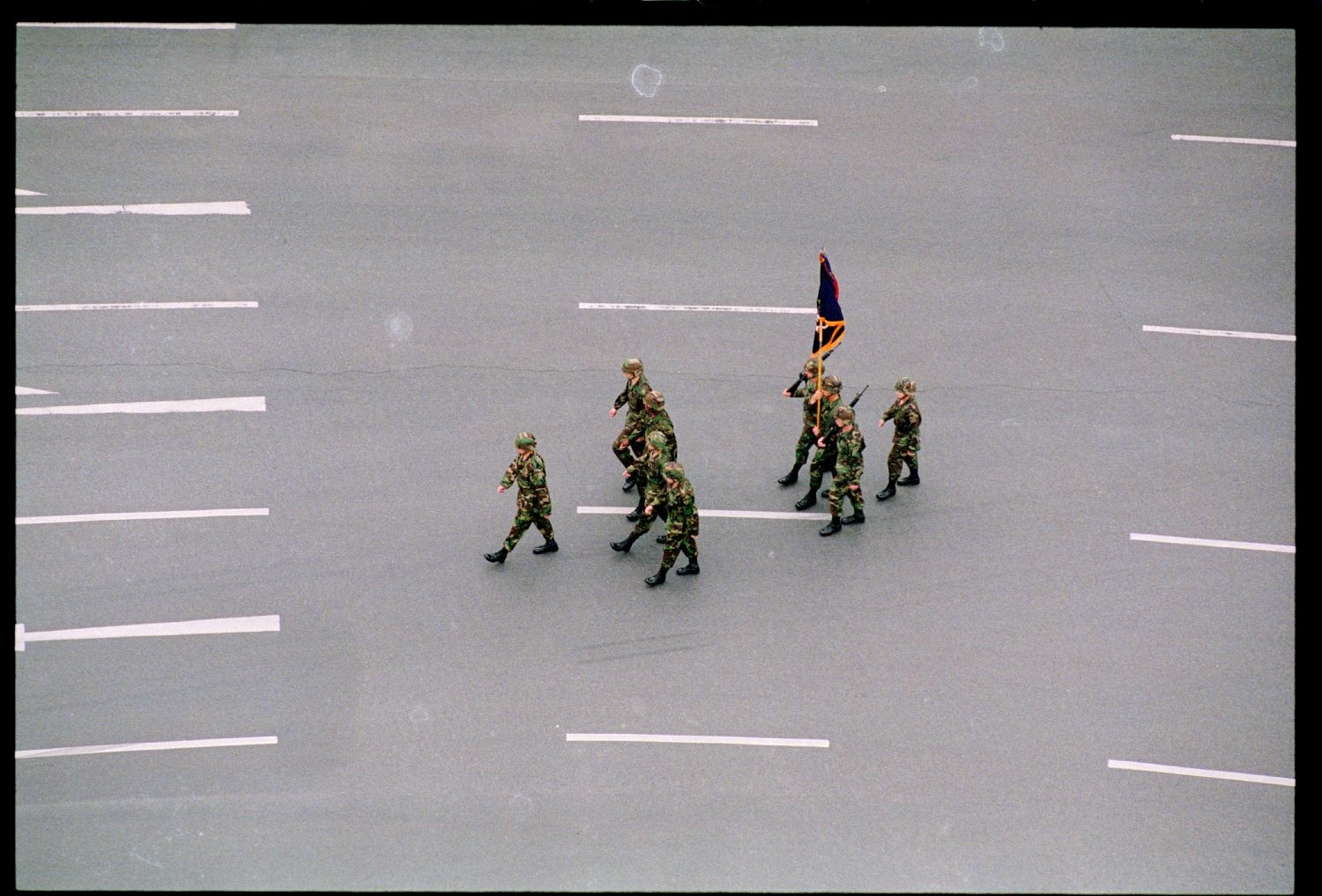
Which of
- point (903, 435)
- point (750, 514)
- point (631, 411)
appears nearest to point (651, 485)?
point (631, 411)

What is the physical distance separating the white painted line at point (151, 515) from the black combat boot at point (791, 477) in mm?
5823

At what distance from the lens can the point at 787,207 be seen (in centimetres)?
1795

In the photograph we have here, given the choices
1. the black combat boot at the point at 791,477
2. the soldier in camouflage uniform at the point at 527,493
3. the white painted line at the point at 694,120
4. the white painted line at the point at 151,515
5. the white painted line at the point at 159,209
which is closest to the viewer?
the soldier in camouflage uniform at the point at 527,493

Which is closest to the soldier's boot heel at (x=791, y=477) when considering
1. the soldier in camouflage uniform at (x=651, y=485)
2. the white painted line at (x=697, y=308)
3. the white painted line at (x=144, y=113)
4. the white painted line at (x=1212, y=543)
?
the soldier in camouflage uniform at (x=651, y=485)

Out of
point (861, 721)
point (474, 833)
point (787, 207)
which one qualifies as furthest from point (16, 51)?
point (861, 721)

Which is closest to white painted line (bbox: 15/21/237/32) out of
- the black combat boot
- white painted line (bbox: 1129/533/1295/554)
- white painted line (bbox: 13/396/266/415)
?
Answer: white painted line (bbox: 13/396/266/415)

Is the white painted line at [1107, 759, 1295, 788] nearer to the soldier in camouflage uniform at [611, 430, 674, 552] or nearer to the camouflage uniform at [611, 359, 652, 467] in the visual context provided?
the soldier in camouflage uniform at [611, 430, 674, 552]

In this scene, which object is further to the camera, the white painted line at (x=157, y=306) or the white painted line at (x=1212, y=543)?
the white painted line at (x=157, y=306)

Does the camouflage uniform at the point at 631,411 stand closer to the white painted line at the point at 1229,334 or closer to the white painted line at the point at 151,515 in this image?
the white painted line at the point at 151,515

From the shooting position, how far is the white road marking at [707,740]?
47.2 feet

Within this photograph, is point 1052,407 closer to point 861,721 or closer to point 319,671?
point 861,721

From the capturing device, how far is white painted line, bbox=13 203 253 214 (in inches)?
700

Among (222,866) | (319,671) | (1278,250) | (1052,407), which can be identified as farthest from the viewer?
(1278,250)

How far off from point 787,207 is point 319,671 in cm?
814
